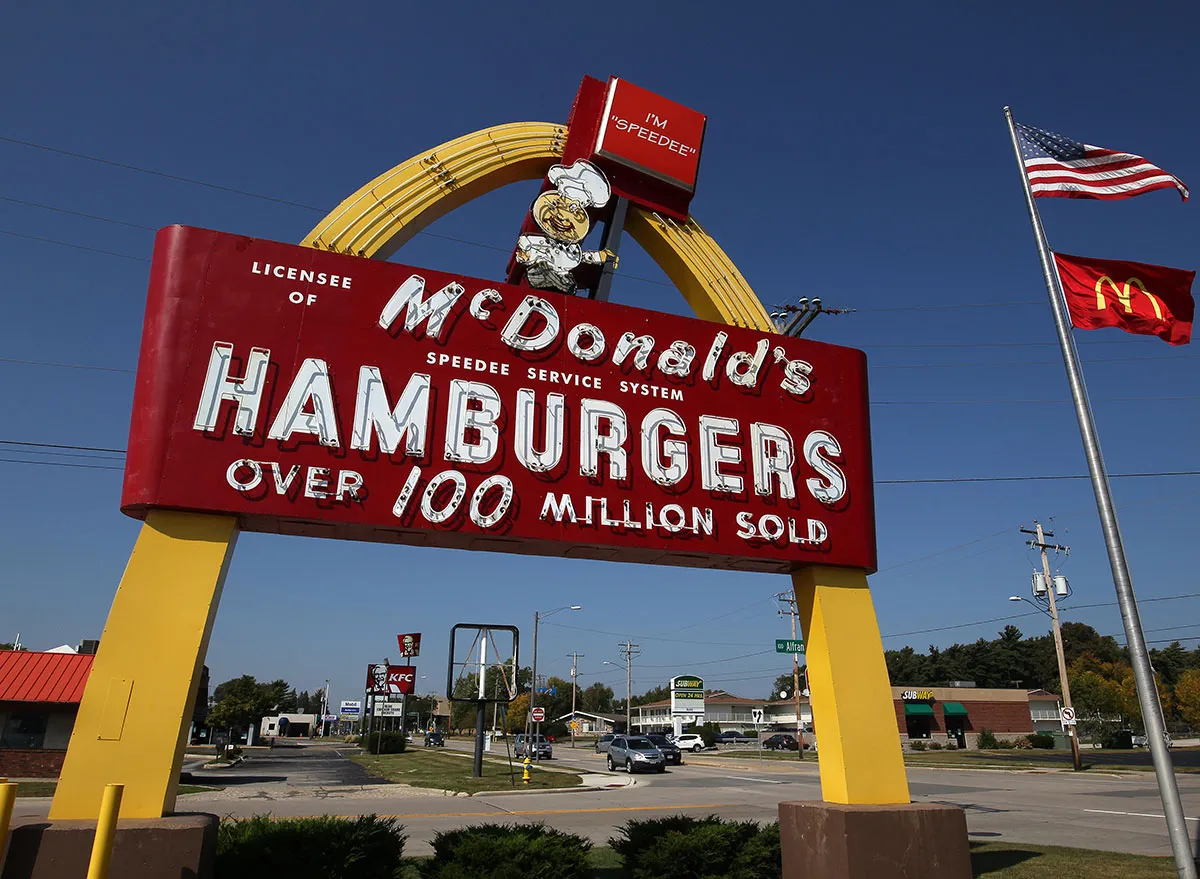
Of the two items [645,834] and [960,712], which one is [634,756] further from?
[960,712]

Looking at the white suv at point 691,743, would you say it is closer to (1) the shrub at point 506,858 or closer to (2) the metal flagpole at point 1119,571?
(2) the metal flagpole at point 1119,571

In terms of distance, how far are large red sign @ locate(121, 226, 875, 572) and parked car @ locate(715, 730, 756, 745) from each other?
7757 centimetres

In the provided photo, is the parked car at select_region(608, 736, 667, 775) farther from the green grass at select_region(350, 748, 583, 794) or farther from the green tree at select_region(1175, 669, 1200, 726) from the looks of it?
the green tree at select_region(1175, 669, 1200, 726)

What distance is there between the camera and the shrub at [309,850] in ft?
25.6

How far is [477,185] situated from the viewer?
11055 millimetres

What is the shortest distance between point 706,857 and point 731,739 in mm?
80063

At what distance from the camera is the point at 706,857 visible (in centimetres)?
942

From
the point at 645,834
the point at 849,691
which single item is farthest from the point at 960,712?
the point at 645,834

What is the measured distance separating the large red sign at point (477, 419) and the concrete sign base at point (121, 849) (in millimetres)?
2836

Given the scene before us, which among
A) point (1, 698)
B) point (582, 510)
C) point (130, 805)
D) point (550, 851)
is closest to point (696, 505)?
point (582, 510)

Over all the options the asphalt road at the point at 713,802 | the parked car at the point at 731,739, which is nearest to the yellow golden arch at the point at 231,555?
the asphalt road at the point at 713,802

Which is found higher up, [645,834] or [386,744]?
[386,744]

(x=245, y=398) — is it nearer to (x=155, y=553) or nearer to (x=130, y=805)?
(x=155, y=553)

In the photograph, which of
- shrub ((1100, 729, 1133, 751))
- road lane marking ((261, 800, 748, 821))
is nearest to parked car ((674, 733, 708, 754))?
shrub ((1100, 729, 1133, 751))
